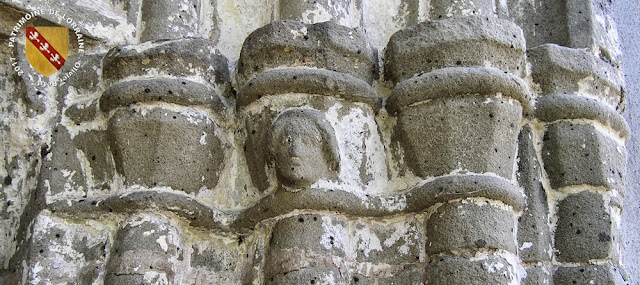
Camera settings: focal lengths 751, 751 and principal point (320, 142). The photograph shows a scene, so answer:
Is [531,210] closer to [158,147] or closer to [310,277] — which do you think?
[310,277]

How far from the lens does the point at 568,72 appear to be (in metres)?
1.89

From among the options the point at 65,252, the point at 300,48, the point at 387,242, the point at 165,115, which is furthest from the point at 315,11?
the point at 65,252

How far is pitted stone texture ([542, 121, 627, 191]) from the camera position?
183 centimetres

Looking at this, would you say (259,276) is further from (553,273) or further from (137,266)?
(553,273)

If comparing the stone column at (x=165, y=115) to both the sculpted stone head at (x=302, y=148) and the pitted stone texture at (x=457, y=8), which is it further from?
the pitted stone texture at (x=457, y=8)

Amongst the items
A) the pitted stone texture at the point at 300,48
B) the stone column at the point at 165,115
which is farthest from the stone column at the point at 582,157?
the stone column at the point at 165,115

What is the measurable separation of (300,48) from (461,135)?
43 cm

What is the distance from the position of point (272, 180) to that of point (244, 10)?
57 centimetres

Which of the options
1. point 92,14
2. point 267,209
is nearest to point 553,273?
point 267,209

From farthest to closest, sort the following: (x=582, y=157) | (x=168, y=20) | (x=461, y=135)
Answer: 1. (x=168, y=20)
2. (x=582, y=157)
3. (x=461, y=135)

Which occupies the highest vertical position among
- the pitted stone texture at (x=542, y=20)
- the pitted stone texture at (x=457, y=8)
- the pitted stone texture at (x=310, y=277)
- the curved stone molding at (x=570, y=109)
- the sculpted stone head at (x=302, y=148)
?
the pitted stone texture at (x=542, y=20)

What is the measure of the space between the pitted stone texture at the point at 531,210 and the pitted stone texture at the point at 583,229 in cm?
3

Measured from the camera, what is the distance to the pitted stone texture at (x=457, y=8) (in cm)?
192

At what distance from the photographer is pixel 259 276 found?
1.70 metres
